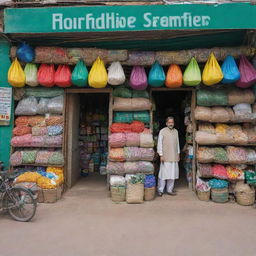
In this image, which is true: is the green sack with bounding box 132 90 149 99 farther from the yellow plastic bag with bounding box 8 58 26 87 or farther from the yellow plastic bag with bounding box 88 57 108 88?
the yellow plastic bag with bounding box 8 58 26 87

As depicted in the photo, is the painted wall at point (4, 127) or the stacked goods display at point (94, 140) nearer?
the painted wall at point (4, 127)

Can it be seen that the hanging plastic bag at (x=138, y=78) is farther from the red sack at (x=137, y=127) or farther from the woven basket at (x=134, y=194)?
the woven basket at (x=134, y=194)

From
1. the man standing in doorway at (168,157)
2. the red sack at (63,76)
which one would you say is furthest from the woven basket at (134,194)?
the red sack at (63,76)

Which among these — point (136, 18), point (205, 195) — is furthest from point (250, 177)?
point (136, 18)

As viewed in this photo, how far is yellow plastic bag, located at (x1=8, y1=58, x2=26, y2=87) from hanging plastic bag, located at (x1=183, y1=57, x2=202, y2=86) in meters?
3.29

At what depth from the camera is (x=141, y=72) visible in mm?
5062

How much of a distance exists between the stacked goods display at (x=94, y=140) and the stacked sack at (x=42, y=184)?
2287 millimetres

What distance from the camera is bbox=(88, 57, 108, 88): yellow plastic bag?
190 inches

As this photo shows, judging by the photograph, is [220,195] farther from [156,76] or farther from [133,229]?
[156,76]

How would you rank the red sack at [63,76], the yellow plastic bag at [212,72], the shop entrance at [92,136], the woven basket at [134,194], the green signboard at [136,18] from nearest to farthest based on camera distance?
the green signboard at [136,18]
the yellow plastic bag at [212,72]
the woven basket at [134,194]
the red sack at [63,76]
the shop entrance at [92,136]

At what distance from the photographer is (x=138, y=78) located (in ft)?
16.4

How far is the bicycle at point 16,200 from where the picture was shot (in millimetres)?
3969

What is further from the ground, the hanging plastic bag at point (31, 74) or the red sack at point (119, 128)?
the hanging plastic bag at point (31, 74)

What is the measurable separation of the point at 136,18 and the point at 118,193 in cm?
329
